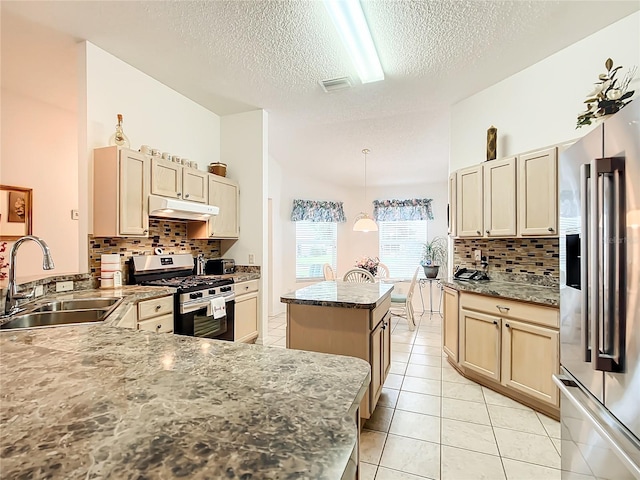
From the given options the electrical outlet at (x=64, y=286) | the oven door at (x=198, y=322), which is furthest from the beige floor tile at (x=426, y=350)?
the electrical outlet at (x=64, y=286)

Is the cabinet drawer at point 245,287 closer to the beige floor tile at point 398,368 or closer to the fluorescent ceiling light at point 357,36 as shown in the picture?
the beige floor tile at point 398,368

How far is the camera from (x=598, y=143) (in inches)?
48.0

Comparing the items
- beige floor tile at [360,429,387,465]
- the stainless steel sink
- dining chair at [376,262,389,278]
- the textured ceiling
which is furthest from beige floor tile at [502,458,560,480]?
dining chair at [376,262,389,278]

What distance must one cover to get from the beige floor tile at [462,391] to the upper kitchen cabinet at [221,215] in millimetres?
2675

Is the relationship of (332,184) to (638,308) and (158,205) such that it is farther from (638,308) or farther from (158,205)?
(638,308)

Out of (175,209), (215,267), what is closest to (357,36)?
(175,209)

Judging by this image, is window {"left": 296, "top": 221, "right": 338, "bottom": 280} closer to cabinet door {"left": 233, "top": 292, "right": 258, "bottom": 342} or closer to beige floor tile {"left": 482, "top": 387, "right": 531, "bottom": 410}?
cabinet door {"left": 233, "top": 292, "right": 258, "bottom": 342}

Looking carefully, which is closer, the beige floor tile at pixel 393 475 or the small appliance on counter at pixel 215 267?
the beige floor tile at pixel 393 475

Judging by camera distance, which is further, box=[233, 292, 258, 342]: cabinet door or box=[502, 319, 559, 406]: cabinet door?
box=[233, 292, 258, 342]: cabinet door

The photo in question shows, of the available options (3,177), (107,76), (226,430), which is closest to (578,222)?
(226,430)

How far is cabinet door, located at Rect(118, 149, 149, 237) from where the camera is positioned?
2.46 meters

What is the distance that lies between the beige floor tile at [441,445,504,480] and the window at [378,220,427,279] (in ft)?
15.1

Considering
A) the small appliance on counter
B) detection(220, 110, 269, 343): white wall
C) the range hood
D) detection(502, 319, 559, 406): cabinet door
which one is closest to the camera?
detection(502, 319, 559, 406): cabinet door

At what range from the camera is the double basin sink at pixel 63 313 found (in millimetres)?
1667
